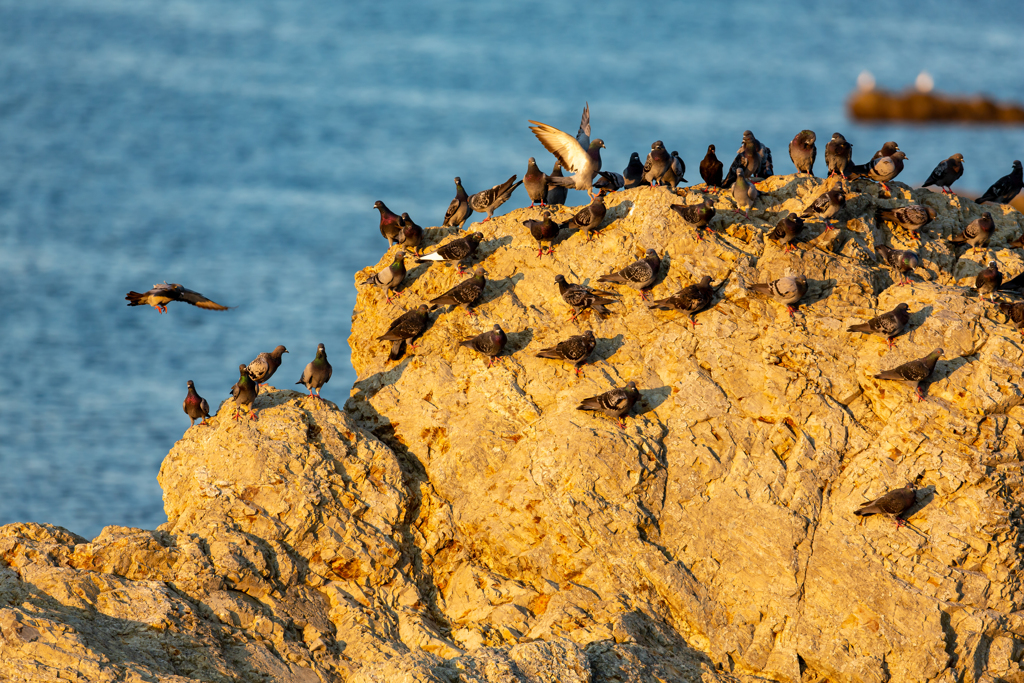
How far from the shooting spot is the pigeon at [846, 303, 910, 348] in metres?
15.0

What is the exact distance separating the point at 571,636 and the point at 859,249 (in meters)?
7.82

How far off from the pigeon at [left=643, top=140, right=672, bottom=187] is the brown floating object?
96.4m

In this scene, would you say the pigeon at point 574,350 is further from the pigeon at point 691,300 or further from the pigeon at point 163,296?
the pigeon at point 163,296

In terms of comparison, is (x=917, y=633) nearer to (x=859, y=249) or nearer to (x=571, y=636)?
(x=571, y=636)

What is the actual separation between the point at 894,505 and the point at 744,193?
582 cm

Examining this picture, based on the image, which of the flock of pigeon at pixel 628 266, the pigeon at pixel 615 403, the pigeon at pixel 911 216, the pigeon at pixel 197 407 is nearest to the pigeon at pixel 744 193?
the flock of pigeon at pixel 628 266

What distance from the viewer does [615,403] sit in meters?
14.5

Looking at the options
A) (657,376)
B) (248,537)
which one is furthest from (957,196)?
(248,537)

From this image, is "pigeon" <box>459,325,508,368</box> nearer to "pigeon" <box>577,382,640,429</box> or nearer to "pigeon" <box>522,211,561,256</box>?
"pigeon" <box>577,382,640,429</box>

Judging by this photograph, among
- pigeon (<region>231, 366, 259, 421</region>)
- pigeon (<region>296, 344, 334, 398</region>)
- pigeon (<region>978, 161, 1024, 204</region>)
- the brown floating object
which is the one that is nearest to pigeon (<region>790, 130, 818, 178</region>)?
pigeon (<region>978, 161, 1024, 204</region>)

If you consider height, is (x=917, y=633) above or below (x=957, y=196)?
below

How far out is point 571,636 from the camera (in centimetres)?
1316

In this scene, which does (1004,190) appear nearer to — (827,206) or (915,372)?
(827,206)

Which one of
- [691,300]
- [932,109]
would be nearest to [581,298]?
[691,300]
